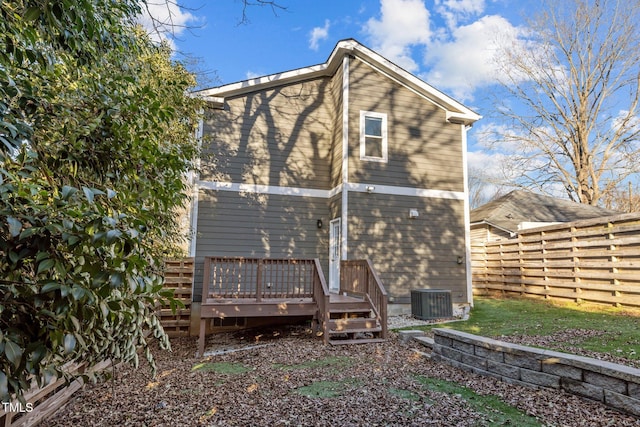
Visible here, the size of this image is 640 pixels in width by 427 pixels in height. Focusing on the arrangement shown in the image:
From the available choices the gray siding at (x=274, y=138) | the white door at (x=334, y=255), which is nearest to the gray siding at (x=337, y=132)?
the gray siding at (x=274, y=138)

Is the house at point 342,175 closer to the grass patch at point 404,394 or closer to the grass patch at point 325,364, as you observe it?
the grass patch at point 325,364

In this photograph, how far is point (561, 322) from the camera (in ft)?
20.9

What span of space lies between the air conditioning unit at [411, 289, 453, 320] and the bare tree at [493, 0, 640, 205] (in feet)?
44.4

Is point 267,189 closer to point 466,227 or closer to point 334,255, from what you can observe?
point 334,255

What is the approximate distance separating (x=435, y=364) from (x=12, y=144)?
5.00 m

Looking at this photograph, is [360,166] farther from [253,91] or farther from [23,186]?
[23,186]

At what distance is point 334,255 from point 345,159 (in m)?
2.41

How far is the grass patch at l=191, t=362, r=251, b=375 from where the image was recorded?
4.90 metres

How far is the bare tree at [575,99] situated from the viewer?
15.8 m

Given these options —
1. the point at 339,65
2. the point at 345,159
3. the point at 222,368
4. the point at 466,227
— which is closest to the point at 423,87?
the point at 339,65

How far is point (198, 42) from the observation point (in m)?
3.91

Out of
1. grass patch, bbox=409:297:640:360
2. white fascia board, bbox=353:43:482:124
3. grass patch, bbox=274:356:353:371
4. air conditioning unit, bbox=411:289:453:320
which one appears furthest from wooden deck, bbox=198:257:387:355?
white fascia board, bbox=353:43:482:124

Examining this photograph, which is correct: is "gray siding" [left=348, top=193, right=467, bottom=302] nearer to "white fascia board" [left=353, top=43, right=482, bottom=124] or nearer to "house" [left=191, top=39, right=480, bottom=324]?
"house" [left=191, top=39, right=480, bottom=324]

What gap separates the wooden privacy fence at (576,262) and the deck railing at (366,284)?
15.4ft
